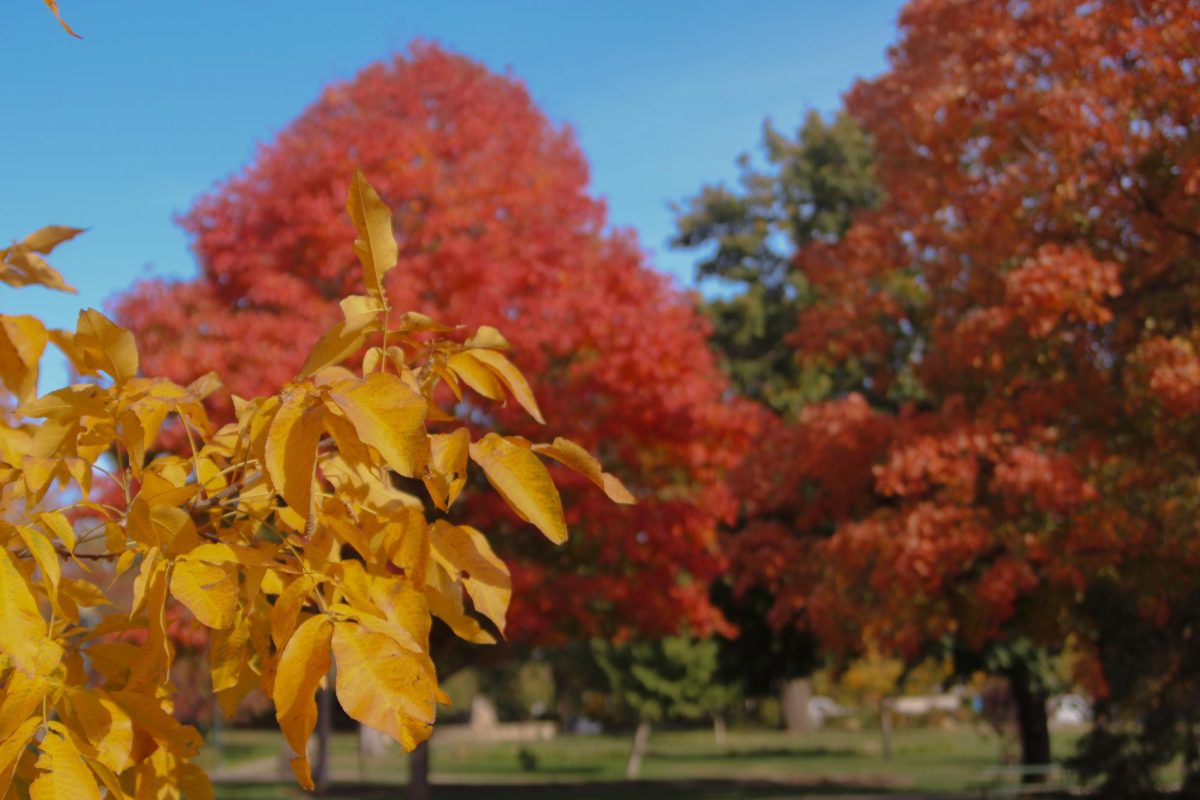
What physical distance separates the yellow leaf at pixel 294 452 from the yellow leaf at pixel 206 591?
17 centimetres

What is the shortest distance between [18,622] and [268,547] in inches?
13.2

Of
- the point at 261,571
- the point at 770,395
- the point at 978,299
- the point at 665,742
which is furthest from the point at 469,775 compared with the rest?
the point at 261,571

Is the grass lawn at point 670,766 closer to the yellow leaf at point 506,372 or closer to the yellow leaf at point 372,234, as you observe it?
the yellow leaf at point 506,372

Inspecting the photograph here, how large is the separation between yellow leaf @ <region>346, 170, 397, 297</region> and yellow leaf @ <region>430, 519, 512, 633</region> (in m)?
0.37

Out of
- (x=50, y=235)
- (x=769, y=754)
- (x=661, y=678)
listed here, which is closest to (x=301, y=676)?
(x=50, y=235)

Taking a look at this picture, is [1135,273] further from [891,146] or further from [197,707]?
[197,707]

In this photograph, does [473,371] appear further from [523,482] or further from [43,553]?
[43,553]

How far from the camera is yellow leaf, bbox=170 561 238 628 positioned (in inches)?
64.4

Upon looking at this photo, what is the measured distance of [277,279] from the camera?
11.9m

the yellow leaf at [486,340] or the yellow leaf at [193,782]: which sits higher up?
the yellow leaf at [486,340]

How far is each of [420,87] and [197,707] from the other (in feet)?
61.0

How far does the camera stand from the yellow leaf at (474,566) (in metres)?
1.87

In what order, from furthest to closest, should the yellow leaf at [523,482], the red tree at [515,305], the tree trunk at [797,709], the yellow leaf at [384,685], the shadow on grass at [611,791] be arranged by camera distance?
the tree trunk at [797,709] → the shadow on grass at [611,791] → the red tree at [515,305] → the yellow leaf at [523,482] → the yellow leaf at [384,685]

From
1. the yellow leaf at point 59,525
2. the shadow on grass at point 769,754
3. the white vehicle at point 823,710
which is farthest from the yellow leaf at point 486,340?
the white vehicle at point 823,710
